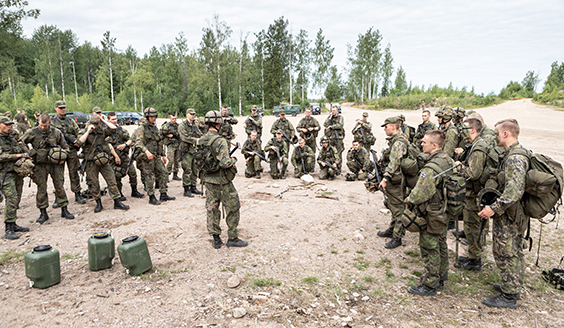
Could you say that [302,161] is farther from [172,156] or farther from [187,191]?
[172,156]

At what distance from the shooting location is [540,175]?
134 inches

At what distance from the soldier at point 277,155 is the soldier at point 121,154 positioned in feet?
13.5

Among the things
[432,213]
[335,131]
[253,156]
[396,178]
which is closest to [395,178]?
[396,178]

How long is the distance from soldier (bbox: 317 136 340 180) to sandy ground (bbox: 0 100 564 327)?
3210 millimetres

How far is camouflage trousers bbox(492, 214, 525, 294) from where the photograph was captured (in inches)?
142

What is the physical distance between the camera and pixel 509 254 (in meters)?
3.63

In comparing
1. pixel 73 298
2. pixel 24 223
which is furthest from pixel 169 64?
pixel 73 298

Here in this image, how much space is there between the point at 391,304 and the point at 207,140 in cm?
355

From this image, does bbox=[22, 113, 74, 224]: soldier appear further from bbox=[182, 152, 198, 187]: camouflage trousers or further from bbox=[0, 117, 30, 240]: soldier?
bbox=[182, 152, 198, 187]: camouflage trousers

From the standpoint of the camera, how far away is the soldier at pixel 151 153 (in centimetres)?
723

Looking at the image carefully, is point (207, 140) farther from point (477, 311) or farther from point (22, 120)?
point (22, 120)

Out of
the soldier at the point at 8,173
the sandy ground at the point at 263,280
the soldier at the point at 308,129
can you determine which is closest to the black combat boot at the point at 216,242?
the sandy ground at the point at 263,280

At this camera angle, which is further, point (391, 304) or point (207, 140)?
point (207, 140)

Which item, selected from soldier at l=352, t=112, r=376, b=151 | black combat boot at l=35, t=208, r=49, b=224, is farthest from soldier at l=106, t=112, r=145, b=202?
soldier at l=352, t=112, r=376, b=151
